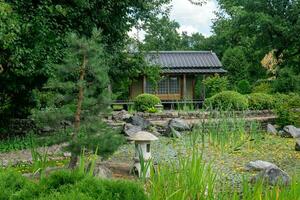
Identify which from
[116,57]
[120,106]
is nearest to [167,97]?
[120,106]

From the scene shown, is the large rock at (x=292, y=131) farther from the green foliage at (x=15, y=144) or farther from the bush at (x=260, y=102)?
the green foliage at (x=15, y=144)

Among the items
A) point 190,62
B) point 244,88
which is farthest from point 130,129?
point 190,62

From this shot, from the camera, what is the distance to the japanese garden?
3.85 m

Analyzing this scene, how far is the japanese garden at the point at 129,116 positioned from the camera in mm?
3846

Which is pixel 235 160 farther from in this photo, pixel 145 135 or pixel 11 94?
pixel 11 94

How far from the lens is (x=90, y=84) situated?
224 inches

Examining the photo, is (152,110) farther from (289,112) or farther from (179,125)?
(289,112)

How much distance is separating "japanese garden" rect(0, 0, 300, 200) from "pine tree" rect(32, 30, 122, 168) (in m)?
0.02

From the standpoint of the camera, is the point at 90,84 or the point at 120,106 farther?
the point at 120,106

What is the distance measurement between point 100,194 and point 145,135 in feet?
11.1

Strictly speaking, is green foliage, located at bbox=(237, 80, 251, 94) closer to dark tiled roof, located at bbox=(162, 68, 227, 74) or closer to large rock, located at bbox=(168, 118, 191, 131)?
dark tiled roof, located at bbox=(162, 68, 227, 74)

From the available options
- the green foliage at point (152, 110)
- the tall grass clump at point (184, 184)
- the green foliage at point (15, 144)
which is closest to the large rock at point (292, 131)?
the green foliage at point (152, 110)

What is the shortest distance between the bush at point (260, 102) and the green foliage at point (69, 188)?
13.9 m

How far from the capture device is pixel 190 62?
25000mm
